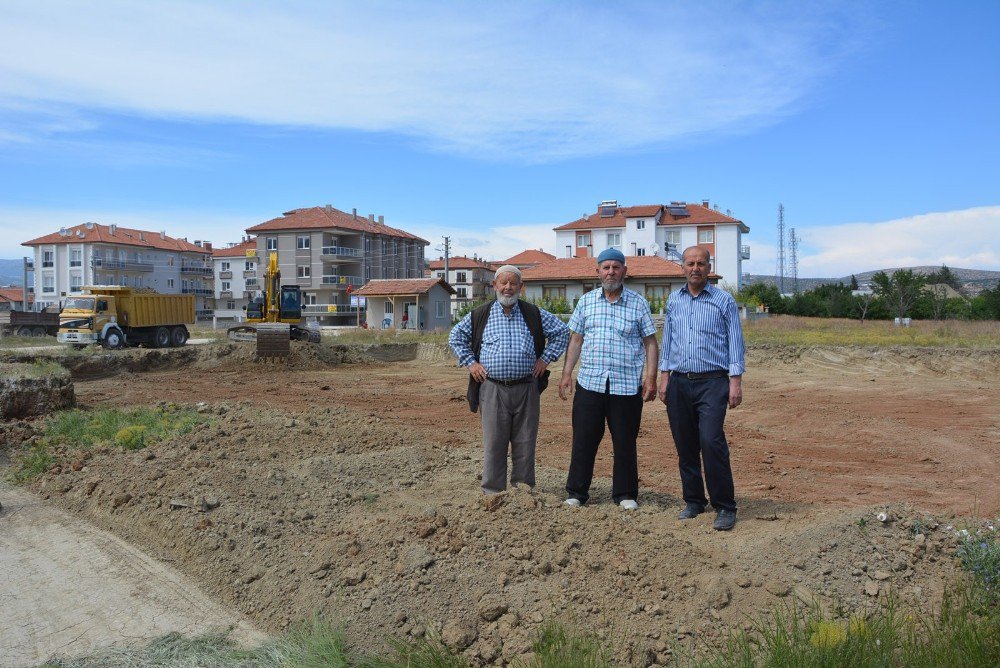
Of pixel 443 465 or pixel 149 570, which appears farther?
pixel 443 465

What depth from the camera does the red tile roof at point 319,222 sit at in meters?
64.4

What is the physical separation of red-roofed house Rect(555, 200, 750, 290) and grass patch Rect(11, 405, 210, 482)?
54757 mm

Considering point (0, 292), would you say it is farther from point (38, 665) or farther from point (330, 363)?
point (38, 665)

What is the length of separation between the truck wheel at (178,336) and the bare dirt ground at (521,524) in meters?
22.2

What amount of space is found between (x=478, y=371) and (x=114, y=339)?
1055 inches

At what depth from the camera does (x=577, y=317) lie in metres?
5.61

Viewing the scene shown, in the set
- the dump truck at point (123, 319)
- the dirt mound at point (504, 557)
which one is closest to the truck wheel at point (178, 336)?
the dump truck at point (123, 319)

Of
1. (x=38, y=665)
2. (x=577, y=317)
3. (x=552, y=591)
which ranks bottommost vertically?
(x=38, y=665)

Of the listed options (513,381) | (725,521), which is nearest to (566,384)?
(513,381)

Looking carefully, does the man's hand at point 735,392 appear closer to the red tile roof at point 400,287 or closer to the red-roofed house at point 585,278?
the red-roofed house at point 585,278

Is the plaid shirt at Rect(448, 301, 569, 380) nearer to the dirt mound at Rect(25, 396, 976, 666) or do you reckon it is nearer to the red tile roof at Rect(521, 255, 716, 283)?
the dirt mound at Rect(25, 396, 976, 666)

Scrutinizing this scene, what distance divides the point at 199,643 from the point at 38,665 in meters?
0.77

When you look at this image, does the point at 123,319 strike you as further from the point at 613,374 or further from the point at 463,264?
the point at 463,264

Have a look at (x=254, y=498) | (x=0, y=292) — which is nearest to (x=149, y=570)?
(x=254, y=498)
